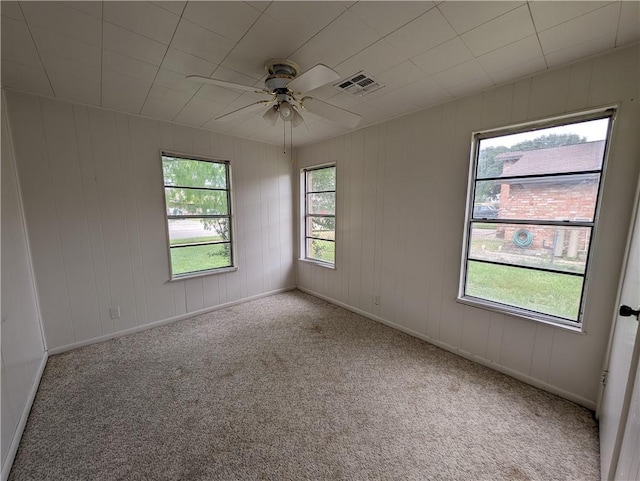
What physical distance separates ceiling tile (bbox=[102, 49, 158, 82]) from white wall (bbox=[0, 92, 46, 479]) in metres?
1.13

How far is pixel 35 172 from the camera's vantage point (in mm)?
2271

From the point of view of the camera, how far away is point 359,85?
2107mm

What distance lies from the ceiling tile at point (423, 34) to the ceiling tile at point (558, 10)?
0.40m

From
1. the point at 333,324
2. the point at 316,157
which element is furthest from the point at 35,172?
the point at 333,324

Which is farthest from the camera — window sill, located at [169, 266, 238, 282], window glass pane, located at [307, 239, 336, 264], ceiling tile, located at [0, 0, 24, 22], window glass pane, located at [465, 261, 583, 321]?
window glass pane, located at [307, 239, 336, 264]

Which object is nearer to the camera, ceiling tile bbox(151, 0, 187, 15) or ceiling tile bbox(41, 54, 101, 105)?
ceiling tile bbox(151, 0, 187, 15)

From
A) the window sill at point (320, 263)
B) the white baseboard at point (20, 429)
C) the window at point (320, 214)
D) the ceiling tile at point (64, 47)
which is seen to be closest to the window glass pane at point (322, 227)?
the window at point (320, 214)

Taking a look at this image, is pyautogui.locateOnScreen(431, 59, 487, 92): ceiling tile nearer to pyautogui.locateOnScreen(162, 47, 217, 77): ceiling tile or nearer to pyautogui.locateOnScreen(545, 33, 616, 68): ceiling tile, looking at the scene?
pyautogui.locateOnScreen(545, 33, 616, 68): ceiling tile

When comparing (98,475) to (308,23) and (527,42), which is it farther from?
(527,42)

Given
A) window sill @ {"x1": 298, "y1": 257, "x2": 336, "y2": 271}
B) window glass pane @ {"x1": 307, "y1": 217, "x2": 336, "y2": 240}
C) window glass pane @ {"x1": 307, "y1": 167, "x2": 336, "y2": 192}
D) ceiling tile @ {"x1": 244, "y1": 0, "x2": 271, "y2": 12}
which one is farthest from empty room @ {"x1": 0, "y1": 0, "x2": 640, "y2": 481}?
window sill @ {"x1": 298, "y1": 257, "x2": 336, "y2": 271}

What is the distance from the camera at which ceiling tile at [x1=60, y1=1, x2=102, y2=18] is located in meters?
1.25

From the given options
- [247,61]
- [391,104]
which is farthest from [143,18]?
[391,104]

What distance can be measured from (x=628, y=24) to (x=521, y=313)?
1.96m

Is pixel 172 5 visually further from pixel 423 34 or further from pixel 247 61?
pixel 423 34
